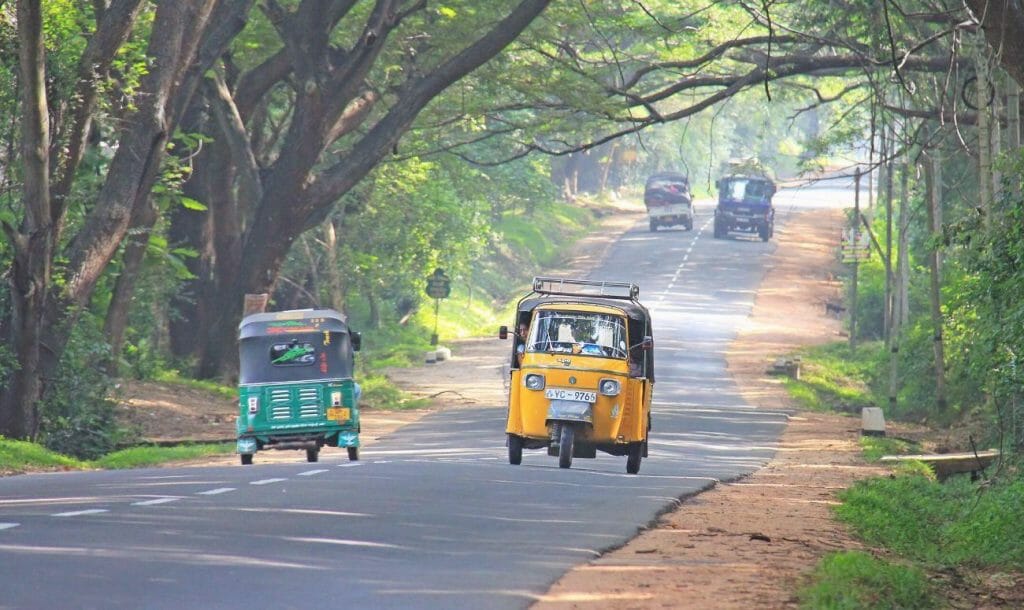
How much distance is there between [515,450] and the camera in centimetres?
2281

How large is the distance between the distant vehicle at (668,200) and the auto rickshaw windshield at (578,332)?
71058 millimetres

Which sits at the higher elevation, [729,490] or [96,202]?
[96,202]

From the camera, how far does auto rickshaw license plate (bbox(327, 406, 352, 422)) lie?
25391mm

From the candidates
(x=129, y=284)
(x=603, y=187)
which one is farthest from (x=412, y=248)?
(x=603, y=187)

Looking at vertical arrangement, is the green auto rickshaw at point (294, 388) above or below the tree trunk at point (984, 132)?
below

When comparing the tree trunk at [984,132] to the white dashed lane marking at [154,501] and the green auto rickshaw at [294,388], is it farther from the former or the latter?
the white dashed lane marking at [154,501]

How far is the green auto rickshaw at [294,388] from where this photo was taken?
25188 mm

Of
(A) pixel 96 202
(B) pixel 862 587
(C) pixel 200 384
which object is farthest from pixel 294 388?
(B) pixel 862 587

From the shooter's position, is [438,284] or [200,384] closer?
[200,384]

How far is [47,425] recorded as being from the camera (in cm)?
2803

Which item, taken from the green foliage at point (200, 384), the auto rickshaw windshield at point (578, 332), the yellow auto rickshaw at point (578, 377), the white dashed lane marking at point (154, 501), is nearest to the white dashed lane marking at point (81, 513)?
the white dashed lane marking at point (154, 501)

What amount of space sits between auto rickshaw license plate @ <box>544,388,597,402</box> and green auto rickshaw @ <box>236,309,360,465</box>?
192 inches

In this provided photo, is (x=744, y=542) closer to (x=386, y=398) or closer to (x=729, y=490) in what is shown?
(x=729, y=490)

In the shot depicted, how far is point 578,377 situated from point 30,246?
915 cm
